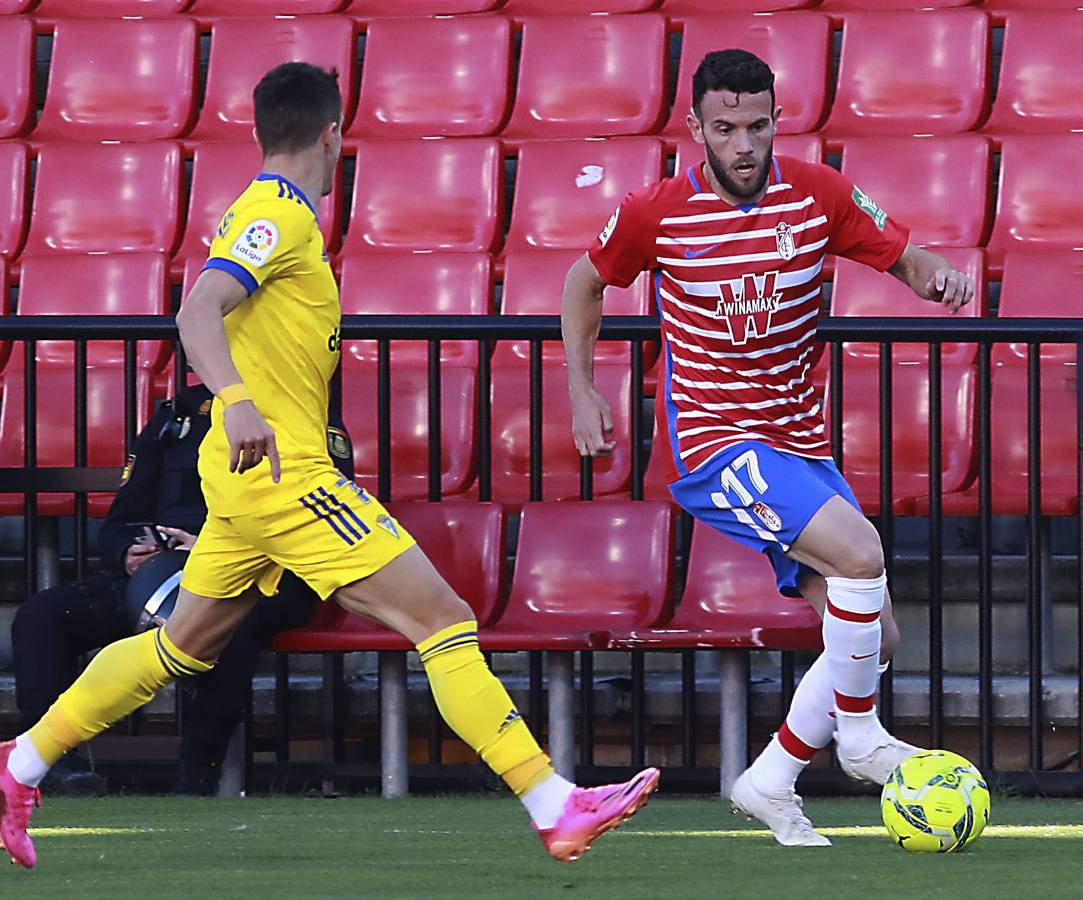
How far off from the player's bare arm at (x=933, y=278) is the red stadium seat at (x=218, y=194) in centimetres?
330

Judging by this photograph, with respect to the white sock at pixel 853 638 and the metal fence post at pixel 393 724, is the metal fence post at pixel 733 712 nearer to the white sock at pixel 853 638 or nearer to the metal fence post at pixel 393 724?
the metal fence post at pixel 393 724

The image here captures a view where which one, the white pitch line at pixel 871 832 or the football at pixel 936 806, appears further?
the white pitch line at pixel 871 832

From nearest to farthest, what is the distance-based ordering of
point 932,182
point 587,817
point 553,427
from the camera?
1. point 587,817
2. point 553,427
3. point 932,182

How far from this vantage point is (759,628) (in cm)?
540

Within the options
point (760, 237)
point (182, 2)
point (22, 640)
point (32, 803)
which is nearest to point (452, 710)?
point (32, 803)

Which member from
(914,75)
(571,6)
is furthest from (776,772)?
(571,6)

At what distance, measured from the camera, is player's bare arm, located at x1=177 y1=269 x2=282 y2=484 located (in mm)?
3727

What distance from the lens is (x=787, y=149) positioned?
7.21m

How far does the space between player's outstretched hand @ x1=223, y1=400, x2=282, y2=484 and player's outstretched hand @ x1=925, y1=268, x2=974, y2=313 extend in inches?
62.6

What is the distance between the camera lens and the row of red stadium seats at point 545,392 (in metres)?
6.17

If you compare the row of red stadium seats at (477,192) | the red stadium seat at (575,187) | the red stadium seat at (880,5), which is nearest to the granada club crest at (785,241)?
the row of red stadium seats at (477,192)

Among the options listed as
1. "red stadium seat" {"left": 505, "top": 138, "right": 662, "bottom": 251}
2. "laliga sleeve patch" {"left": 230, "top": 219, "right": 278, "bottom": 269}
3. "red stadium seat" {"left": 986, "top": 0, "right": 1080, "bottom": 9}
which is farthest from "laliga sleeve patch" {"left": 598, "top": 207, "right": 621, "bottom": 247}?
"red stadium seat" {"left": 986, "top": 0, "right": 1080, "bottom": 9}

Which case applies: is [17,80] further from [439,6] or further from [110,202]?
[439,6]

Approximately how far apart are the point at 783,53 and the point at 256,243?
4.09 m
